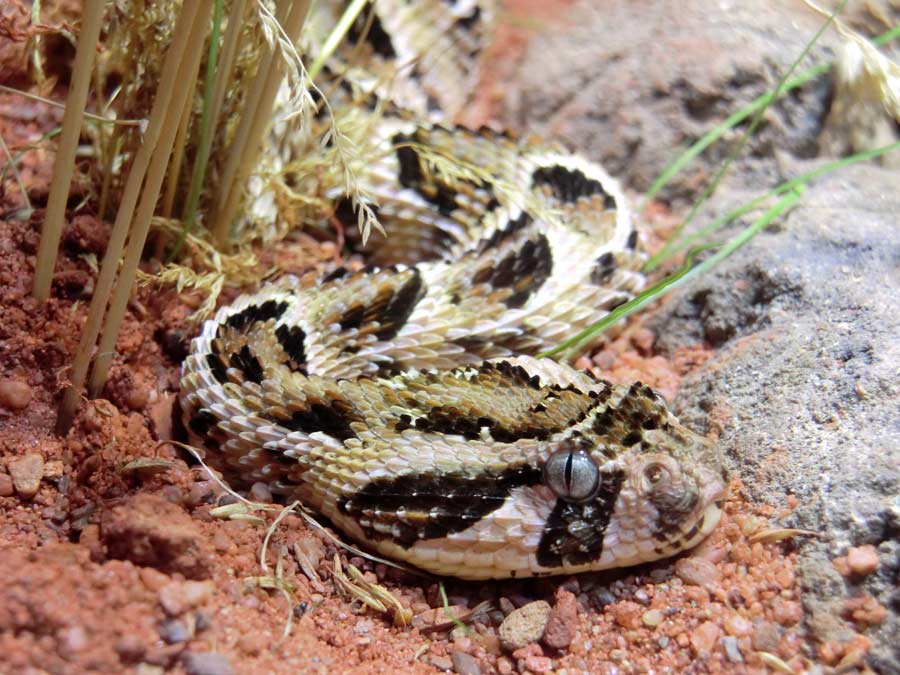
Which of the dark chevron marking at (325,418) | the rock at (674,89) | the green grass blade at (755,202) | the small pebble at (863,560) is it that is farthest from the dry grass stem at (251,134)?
the rock at (674,89)

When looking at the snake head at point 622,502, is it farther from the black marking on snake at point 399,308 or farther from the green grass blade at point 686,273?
the black marking on snake at point 399,308

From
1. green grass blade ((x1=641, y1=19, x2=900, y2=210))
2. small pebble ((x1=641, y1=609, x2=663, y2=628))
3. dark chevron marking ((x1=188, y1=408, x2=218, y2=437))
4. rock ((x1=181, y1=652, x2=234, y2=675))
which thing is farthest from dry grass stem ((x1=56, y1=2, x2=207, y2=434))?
green grass blade ((x1=641, y1=19, x2=900, y2=210))

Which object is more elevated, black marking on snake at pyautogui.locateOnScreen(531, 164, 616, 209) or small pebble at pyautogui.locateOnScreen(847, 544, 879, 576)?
black marking on snake at pyautogui.locateOnScreen(531, 164, 616, 209)

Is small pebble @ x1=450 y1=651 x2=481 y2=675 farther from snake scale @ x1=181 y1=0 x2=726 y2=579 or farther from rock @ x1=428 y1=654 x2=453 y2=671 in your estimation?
snake scale @ x1=181 y1=0 x2=726 y2=579

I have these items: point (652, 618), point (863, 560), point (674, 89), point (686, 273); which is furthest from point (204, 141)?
point (674, 89)

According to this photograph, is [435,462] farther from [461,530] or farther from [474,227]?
[474,227]

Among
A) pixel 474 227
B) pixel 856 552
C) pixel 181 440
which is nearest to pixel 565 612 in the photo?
pixel 856 552
